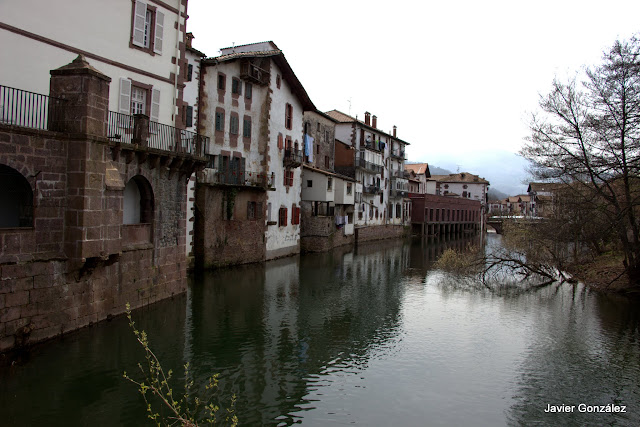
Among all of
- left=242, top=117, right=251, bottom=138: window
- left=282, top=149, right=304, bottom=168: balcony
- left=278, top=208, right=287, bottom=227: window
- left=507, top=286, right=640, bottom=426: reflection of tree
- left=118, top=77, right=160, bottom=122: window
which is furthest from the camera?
left=282, top=149, right=304, bottom=168: balcony

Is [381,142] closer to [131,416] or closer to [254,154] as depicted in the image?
[254,154]

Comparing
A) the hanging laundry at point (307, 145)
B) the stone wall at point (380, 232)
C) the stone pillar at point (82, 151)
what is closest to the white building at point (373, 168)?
the stone wall at point (380, 232)

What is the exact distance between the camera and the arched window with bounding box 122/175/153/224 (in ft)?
59.3

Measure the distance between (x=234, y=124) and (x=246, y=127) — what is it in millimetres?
1277

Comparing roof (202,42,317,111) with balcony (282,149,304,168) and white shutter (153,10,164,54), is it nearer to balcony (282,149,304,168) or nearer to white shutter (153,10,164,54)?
balcony (282,149,304,168)

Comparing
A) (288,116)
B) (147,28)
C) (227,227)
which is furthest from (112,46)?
(288,116)

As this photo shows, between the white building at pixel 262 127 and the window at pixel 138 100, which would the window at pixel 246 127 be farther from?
the window at pixel 138 100

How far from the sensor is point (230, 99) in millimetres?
30562

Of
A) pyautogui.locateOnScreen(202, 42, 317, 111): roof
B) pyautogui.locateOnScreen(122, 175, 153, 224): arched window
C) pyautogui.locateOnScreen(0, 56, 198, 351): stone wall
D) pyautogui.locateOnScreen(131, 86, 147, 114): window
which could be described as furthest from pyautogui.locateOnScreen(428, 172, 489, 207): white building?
pyautogui.locateOnScreen(0, 56, 198, 351): stone wall

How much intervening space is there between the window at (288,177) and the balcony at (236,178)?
2.80m

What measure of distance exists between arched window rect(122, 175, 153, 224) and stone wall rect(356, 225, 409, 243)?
35824 millimetres

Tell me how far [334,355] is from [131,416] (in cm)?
628

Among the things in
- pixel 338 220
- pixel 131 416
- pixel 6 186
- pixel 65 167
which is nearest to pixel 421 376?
pixel 131 416

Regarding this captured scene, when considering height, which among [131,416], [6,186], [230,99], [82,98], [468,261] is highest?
[230,99]
